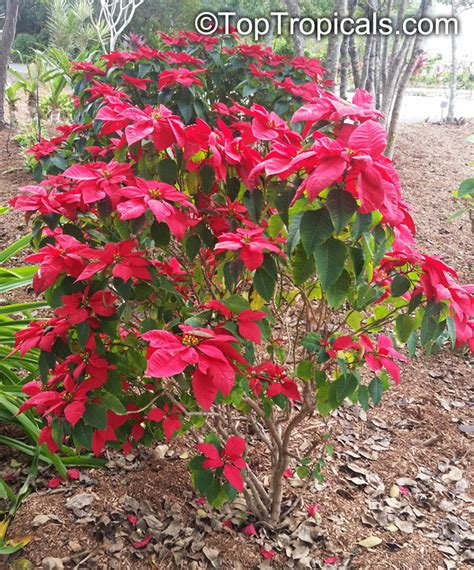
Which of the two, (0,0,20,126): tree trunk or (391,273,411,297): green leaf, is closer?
(391,273,411,297): green leaf

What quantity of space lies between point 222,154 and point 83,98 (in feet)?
7.52

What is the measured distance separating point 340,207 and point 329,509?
1.24 m

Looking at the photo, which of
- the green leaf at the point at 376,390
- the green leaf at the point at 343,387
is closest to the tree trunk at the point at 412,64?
the green leaf at the point at 376,390

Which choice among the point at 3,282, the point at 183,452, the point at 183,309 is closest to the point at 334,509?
the point at 183,452

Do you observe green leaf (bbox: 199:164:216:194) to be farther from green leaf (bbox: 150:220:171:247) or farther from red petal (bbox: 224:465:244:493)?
red petal (bbox: 224:465:244:493)

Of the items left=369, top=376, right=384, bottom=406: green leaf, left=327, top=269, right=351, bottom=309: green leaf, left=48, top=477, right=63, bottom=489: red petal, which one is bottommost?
left=48, top=477, right=63, bottom=489: red petal

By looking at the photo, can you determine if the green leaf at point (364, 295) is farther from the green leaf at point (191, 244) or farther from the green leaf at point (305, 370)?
the green leaf at point (191, 244)

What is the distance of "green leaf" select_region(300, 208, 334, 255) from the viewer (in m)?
0.84

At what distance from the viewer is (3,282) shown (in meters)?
2.13

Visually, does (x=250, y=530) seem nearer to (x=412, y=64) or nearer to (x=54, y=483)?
(x=54, y=483)

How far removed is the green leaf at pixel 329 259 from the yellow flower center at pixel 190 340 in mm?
223

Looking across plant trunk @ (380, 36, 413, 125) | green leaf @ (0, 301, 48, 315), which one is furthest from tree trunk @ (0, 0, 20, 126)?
green leaf @ (0, 301, 48, 315)

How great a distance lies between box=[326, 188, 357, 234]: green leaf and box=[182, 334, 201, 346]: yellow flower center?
28 centimetres

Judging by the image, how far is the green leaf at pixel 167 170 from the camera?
1075 millimetres
